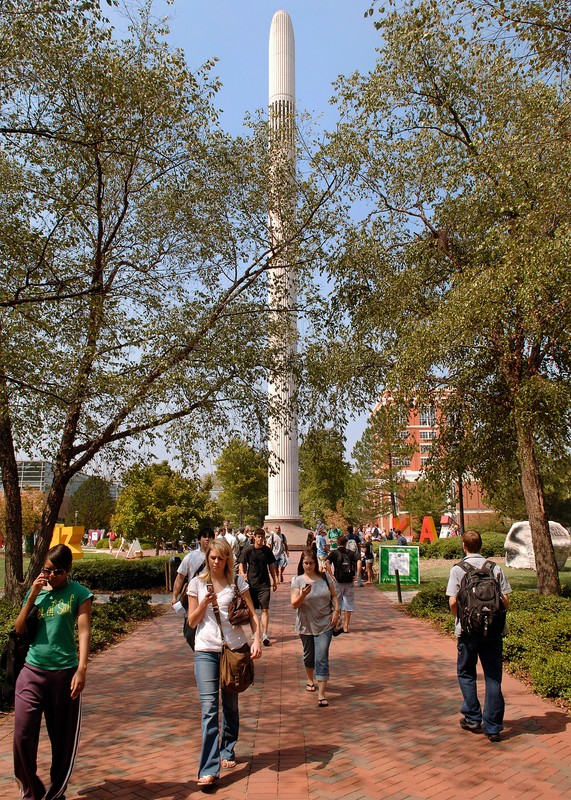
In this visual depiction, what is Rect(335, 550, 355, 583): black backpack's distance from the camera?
11.4 m

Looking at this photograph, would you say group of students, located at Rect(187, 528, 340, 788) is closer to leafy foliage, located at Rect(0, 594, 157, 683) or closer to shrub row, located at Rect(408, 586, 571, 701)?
shrub row, located at Rect(408, 586, 571, 701)

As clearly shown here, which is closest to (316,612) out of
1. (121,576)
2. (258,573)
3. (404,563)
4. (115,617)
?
(258,573)

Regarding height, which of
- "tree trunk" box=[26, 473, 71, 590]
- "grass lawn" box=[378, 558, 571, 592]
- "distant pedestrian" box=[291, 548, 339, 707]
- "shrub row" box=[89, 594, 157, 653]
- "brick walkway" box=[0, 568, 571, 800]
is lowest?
"brick walkway" box=[0, 568, 571, 800]

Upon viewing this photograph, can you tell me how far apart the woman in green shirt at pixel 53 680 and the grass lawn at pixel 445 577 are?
13951 mm

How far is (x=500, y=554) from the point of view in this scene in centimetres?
3306

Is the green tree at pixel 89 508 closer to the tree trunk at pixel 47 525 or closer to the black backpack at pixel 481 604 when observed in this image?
the tree trunk at pixel 47 525

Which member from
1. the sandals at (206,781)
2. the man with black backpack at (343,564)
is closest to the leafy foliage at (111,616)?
the man with black backpack at (343,564)

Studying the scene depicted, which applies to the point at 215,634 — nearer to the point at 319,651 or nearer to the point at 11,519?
the point at 319,651

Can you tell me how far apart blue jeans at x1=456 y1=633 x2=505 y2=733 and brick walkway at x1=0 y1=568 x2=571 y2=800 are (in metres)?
0.17

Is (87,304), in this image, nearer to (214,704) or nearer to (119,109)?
(119,109)

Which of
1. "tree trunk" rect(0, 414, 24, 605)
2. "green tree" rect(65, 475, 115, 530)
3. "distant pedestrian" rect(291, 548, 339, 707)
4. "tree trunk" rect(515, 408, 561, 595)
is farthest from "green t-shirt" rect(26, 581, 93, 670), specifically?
"green tree" rect(65, 475, 115, 530)

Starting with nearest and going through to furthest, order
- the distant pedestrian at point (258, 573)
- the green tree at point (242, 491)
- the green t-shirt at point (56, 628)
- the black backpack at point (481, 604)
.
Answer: the green t-shirt at point (56, 628) < the black backpack at point (481, 604) < the distant pedestrian at point (258, 573) < the green tree at point (242, 491)

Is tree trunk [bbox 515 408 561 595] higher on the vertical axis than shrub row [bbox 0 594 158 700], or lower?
higher

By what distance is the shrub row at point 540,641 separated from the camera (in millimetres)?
7660
